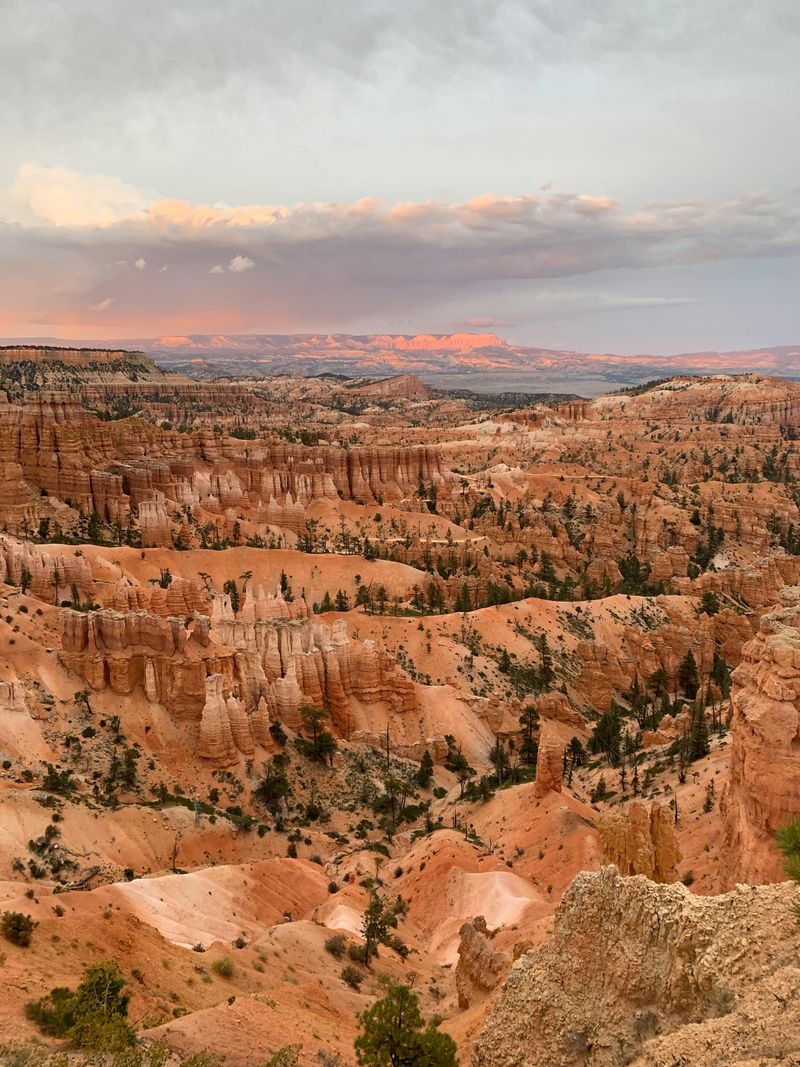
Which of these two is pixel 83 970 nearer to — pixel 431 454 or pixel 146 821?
pixel 146 821

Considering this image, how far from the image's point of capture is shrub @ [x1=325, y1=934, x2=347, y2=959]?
22016mm

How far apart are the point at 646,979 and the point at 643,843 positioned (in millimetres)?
9324

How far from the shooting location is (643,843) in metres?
18.7

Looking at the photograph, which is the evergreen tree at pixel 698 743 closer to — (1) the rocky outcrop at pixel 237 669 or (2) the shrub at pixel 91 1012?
(1) the rocky outcrop at pixel 237 669

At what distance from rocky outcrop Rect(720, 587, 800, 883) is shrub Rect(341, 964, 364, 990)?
10558 mm

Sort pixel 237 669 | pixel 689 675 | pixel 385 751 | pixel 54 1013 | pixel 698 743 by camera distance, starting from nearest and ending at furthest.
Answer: pixel 54 1013, pixel 698 743, pixel 237 669, pixel 385 751, pixel 689 675

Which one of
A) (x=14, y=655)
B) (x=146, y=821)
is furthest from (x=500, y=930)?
(x=14, y=655)

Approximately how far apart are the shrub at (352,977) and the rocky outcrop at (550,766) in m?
13.7

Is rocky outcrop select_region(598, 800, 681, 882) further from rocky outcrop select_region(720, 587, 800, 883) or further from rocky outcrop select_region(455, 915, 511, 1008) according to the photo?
rocky outcrop select_region(455, 915, 511, 1008)

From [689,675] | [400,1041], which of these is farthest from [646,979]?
[689,675]

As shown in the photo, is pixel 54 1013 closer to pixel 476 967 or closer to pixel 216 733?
pixel 476 967

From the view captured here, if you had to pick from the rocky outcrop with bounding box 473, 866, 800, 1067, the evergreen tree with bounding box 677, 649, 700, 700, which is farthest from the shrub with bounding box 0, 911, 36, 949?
the evergreen tree with bounding box 677, 649, 700, 700

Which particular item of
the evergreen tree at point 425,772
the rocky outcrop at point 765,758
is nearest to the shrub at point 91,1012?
the rocky outcrop at point 765,758

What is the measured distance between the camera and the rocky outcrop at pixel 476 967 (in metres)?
18.2
